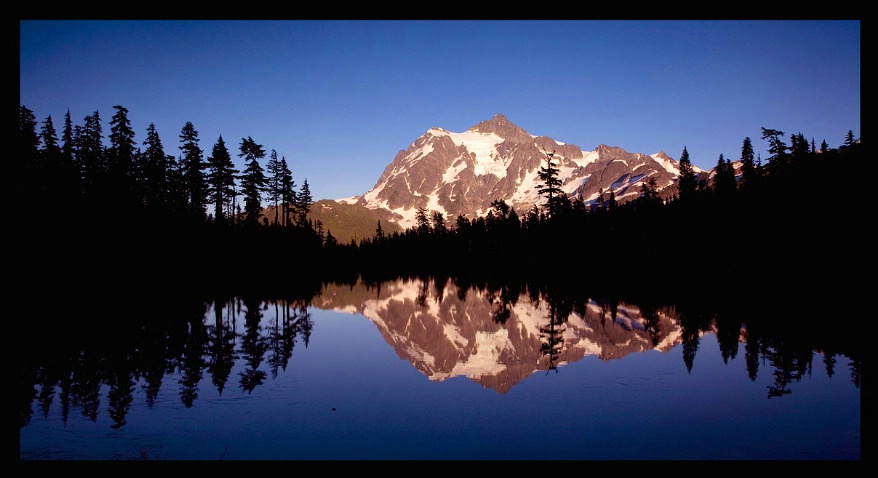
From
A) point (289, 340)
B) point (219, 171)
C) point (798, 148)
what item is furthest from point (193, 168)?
point (798, 148)

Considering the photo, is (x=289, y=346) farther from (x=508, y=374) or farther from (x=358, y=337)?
(x=508, y=374)

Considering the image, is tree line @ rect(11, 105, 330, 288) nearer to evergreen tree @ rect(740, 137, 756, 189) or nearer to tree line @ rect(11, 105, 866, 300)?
tree line @ rect(11, 105, 866, 300)

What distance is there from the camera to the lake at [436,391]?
973cm

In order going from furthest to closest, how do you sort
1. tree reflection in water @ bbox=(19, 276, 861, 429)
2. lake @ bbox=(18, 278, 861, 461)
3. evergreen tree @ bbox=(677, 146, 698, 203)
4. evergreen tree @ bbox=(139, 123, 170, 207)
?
evergreen tree @ bbox=(677, 146, 698, 203) < evergreen tree @ bbox=(139, 123, 170, 207) < tree reflection in water @ bbox=(19, 276, 861, 429) < lake @ bbox=(18, 278, 861, 461)

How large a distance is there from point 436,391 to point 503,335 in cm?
806

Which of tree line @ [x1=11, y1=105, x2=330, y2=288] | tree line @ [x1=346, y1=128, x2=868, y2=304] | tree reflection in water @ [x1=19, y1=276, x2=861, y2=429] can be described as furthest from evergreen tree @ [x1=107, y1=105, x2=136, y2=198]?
tree line @ [x1=346, y1=128, x2=868, y2=304]

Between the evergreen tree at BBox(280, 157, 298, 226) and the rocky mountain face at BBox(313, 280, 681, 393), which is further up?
the evergreen tree at BBox(280, 157, 298, 226)

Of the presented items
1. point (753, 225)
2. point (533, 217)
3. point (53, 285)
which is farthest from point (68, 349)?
point (533, 217)

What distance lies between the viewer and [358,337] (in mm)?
23125

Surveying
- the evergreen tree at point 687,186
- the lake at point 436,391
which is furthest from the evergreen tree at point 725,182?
the lake at point 436,391

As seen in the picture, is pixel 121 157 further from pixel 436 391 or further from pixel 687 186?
pixel 687 186

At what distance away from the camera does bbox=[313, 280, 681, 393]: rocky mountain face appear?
1653 centimetres

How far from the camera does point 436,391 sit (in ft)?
47.1

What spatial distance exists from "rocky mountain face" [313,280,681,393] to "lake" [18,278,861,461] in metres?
0.13
